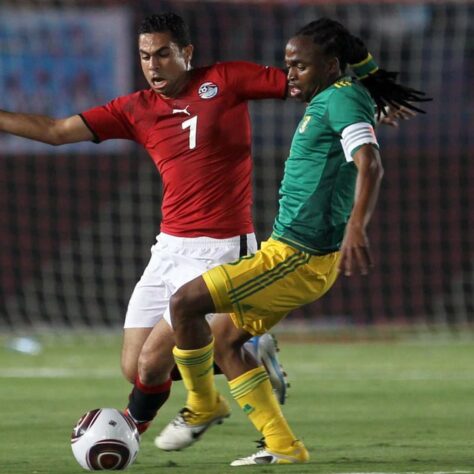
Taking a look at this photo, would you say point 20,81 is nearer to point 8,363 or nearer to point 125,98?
point 8,363

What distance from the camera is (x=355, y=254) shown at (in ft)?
17.3

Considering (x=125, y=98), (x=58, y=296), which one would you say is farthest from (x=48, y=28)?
(x=125, y=98)

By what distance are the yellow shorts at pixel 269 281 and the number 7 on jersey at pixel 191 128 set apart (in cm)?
84

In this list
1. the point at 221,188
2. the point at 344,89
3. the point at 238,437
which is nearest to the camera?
the point at 344,89

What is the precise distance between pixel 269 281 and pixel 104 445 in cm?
98

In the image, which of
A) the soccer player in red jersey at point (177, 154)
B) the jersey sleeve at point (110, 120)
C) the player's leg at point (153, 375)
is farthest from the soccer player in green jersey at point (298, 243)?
the jersey sleeve at point (110, 120)

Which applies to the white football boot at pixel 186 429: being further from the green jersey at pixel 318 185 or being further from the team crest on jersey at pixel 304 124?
the team crest on jersey at pixel 304 124

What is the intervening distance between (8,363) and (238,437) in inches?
179

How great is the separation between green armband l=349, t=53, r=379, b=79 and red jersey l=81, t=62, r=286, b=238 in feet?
1.60

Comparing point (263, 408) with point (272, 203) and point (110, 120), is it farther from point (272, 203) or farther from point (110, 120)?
point (272, 203)

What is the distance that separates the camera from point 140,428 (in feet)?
22.2

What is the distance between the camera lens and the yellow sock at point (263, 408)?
6.07 meters

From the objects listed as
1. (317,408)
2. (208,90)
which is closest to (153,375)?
(208,90)

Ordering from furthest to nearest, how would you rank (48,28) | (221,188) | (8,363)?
1. (48,28)
2. (8,363)
3. (221,188)
